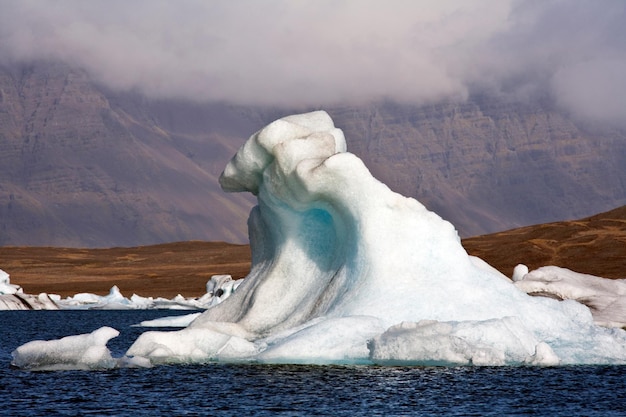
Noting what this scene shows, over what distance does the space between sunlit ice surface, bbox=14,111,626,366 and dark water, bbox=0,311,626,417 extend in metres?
0.59

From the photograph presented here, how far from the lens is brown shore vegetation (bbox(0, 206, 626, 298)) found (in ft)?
356

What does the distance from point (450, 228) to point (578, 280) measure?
20185 mm

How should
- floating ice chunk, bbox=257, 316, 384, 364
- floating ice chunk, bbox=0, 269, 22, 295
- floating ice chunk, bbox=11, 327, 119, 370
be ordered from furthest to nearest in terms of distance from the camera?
1. floating ice chunk, bbox=0, 269, 22, 295
2. floating ice chunk, bbox=11, 327, 119, 370
3. floating ice chunk, bbox=257, 316, 384, 364

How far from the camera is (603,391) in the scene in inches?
1115

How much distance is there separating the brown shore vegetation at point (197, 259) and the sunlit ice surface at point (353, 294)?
6414 cm

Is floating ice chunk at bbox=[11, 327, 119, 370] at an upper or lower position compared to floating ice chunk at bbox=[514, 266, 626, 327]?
lower

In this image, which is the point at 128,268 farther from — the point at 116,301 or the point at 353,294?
the point at 353,294

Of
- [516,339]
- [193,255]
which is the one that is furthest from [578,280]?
[193,255]

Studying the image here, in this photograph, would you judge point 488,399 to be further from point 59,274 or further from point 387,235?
point 59,274

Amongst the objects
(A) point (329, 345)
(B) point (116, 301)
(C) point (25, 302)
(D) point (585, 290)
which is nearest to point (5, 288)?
(C) point (25, 302)

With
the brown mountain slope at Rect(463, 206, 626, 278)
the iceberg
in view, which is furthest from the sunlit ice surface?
the brown mountain slope at Rect(463, 206, 626, 278)

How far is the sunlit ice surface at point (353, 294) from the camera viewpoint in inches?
1250

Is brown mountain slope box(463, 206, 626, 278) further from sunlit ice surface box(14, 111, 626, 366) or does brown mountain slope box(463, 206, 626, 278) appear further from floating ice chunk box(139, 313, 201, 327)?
sunlit ice surface box(14, 111, 626, 366)

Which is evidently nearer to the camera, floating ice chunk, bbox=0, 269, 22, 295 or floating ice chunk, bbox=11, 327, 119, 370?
floating ice chunk, bbox=11, 327, 119, 370
